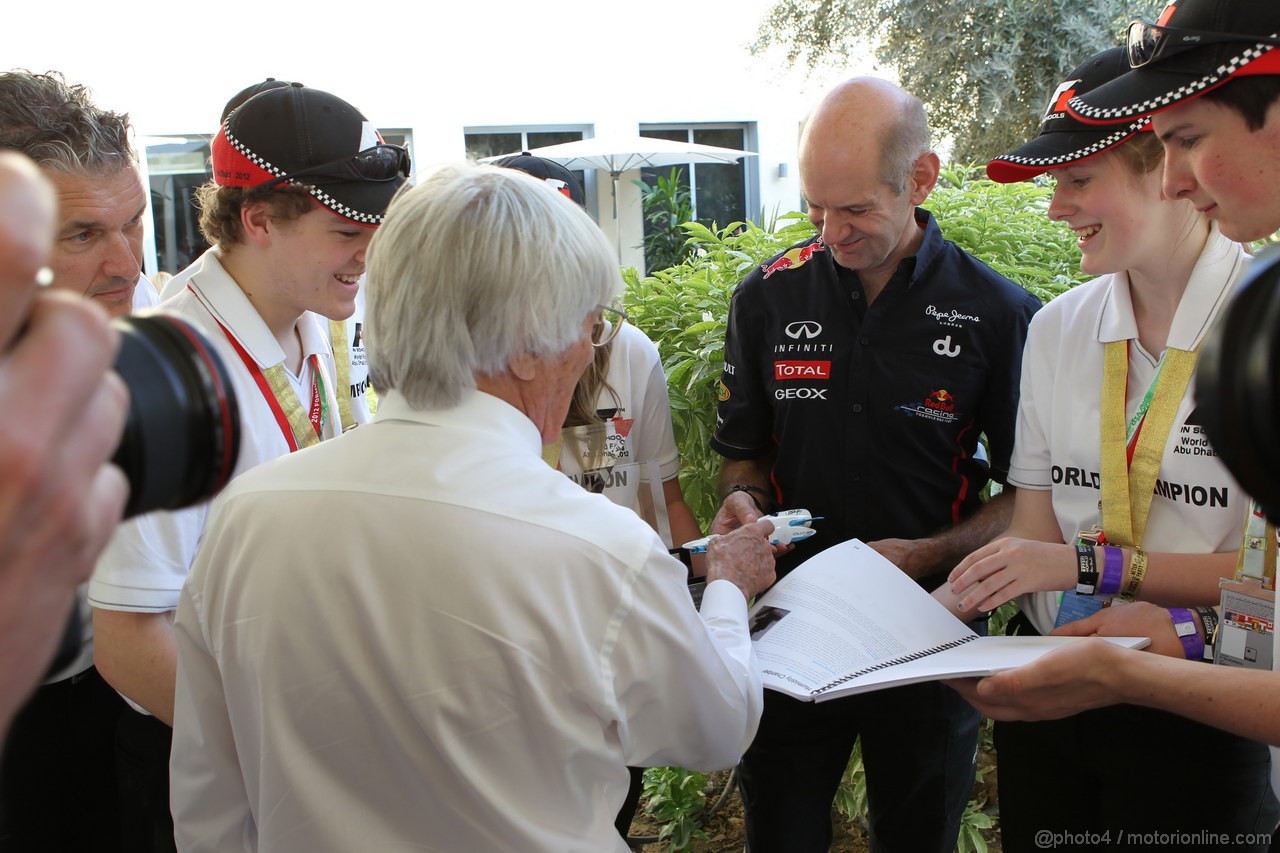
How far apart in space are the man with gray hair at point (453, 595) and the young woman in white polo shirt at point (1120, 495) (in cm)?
114

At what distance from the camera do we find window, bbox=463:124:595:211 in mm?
17172

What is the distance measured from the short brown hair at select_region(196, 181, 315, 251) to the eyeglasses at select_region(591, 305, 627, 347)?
957 millimetres

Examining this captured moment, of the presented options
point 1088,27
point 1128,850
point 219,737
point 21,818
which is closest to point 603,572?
point 219,737

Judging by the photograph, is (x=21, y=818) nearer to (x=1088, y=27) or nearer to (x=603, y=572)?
(x=603, y=572)

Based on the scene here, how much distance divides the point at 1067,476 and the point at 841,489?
650 mm

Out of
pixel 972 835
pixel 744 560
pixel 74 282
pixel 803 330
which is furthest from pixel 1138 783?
pixel 74 282

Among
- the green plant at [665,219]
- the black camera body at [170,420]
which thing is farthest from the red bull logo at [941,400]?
the green plant at [665,219]

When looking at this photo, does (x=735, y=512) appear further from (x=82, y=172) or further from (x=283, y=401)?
(x=82, y=172)

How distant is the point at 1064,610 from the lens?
2461 millimetres

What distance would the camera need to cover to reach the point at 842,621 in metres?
2.26

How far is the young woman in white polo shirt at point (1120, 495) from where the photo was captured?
7.43ft

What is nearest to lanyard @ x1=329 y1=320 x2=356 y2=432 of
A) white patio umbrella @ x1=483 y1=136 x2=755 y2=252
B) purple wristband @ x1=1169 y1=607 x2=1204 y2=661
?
purple wristband @ x1=1169 y1=607 x2=1204 y2=661

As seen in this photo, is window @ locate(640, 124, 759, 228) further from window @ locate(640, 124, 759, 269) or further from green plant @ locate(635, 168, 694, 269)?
green plant @ locate(635, 168, 694, 269)

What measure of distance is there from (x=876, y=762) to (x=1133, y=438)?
1228mm
